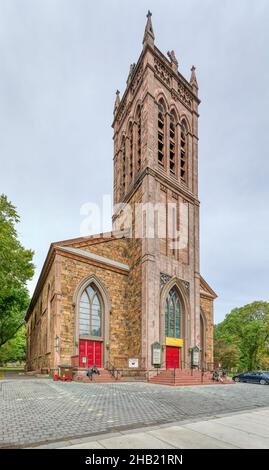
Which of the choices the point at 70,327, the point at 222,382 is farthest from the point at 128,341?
the point at 222,382

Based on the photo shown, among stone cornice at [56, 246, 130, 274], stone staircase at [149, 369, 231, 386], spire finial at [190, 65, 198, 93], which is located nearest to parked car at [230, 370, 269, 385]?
stone staircase at [149, 369, 231, 386]

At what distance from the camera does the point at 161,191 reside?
101 ft

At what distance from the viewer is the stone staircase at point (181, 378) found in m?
22.4

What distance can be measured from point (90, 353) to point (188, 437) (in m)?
19.5

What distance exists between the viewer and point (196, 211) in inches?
1325

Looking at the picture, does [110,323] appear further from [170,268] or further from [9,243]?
[9,243]

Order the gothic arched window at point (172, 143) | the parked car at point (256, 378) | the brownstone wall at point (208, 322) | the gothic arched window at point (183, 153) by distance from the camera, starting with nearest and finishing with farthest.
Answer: the parked car at point (256, 378), the gothic arched window at point (172, 143), the gothic arched window at point (183, 153), the brownstone wall at point (208, 322)

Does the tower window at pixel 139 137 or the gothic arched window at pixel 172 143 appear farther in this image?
the gothic arched window at pixel 172 143

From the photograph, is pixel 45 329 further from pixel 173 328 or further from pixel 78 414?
pixel 78 414

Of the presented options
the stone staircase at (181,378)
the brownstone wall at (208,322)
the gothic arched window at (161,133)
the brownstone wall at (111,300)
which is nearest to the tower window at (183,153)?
the gothic arched window at (161,133)

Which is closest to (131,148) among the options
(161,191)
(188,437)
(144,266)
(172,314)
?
A: (161,191)

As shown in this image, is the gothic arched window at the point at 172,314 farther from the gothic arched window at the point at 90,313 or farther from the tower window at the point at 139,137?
the tower window at the point at 139,137

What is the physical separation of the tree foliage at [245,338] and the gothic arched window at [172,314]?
78.8ft
